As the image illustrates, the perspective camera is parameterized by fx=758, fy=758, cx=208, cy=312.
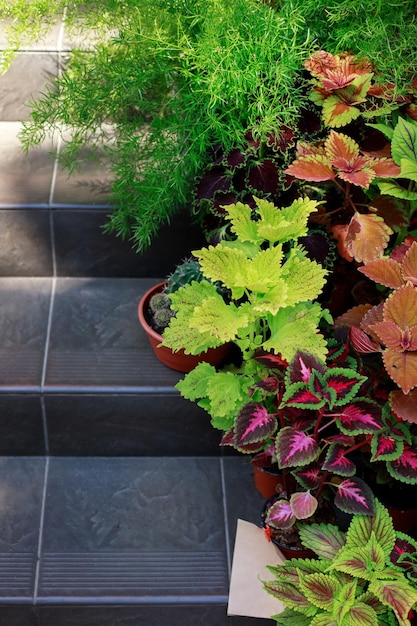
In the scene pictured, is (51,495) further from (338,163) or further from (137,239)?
(338,163)

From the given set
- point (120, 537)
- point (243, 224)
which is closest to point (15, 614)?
point (120, 537)

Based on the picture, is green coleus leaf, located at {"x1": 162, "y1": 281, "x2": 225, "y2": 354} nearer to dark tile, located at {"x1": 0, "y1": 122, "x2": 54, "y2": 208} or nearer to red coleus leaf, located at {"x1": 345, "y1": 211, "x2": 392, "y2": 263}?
red coleus leaf, located at {"x1": 345, "y1": 211, "x2": 392, "y2": 263}

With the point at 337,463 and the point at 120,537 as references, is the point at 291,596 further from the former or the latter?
the point at 120,537

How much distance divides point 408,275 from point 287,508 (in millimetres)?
550

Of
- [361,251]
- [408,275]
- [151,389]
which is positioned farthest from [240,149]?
[151,389]

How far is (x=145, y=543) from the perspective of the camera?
1892mm

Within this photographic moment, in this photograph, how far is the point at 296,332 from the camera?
62.0 inches

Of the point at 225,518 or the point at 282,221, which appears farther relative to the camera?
the point at 225,518

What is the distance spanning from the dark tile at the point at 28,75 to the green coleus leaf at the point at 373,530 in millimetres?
1618

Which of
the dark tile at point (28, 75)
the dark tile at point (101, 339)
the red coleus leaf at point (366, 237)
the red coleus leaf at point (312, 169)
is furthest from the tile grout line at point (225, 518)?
the dark tile at point (28, 75)

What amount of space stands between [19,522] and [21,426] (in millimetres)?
257

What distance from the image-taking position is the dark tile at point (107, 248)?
2203mm

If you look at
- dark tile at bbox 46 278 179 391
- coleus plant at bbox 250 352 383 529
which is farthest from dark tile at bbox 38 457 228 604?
coleus plant at bbox 250 352 383 529

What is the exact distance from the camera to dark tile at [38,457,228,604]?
1811 millimetres
